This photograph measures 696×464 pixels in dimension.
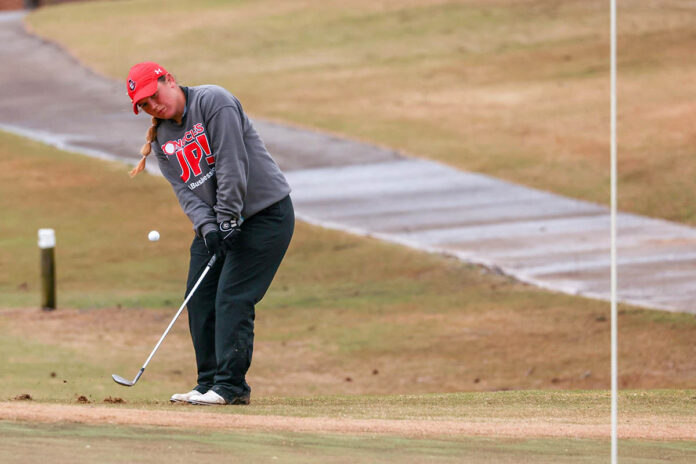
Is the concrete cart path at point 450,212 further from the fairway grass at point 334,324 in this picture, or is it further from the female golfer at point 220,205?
the female golfer at point 220,205

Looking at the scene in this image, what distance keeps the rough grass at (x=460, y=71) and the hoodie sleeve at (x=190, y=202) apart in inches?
423

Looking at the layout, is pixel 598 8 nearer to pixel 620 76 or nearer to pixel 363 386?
pixel 620 76

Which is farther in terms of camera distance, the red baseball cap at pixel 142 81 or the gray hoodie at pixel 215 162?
the gray hoodie at pixel 215 162

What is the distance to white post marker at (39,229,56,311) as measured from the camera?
501 inches

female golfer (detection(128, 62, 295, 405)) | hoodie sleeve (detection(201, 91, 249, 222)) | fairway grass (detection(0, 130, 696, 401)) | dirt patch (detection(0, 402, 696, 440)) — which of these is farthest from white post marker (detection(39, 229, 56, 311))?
dirt patch (detection(0, 402, 696, 440))

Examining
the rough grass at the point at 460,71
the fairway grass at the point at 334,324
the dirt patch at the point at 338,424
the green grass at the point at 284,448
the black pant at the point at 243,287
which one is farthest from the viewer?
the rough grass at the point at 460,71

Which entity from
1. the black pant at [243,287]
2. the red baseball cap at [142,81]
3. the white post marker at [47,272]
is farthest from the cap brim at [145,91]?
the white post marker at [47,272]

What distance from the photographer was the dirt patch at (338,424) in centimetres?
594

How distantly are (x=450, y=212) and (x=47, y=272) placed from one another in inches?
239

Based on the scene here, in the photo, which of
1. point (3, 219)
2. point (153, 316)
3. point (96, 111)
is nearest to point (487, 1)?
point (96, 111)

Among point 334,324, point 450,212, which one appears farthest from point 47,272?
point 450,212

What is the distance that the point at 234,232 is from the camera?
6914 millimetres

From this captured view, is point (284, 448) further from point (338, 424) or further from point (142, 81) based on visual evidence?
point (142, 81)

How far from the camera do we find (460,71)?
2941 centimetres
